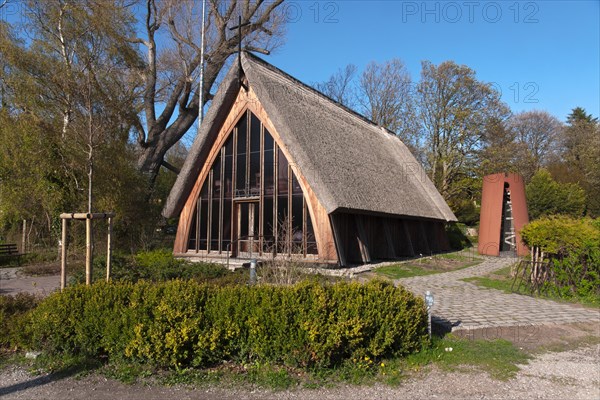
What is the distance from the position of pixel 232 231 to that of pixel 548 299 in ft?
35.4

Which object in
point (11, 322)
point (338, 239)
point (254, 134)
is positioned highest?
point (254, 134)

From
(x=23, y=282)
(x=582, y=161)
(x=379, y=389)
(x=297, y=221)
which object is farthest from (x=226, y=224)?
(x=582, y=161)

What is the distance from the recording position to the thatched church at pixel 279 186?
14228 mm

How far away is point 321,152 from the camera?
14.8m

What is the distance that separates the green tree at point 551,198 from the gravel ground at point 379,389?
1088 inches

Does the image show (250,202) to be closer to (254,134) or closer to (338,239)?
(254,134)

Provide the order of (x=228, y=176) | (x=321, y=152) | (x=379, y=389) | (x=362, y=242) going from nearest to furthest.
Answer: (x=379, y=389) → (x=321, y=152) → (x=362, y=242) → (x=228, y=176)

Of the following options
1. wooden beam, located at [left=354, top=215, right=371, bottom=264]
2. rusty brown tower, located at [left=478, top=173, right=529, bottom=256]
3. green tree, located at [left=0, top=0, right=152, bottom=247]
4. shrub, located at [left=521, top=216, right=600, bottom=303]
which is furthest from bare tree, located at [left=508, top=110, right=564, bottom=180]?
green tree, located at [left=0, top=0, right=152, bottom=247]

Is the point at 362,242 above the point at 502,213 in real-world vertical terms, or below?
below

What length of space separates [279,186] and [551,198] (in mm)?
22841

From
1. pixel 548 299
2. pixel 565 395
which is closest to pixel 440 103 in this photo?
pixel 548 299

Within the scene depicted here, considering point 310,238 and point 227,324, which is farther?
point 310,238

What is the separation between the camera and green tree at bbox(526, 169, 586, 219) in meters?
29.5

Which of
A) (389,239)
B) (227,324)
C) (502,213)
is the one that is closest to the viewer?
(227,324)
